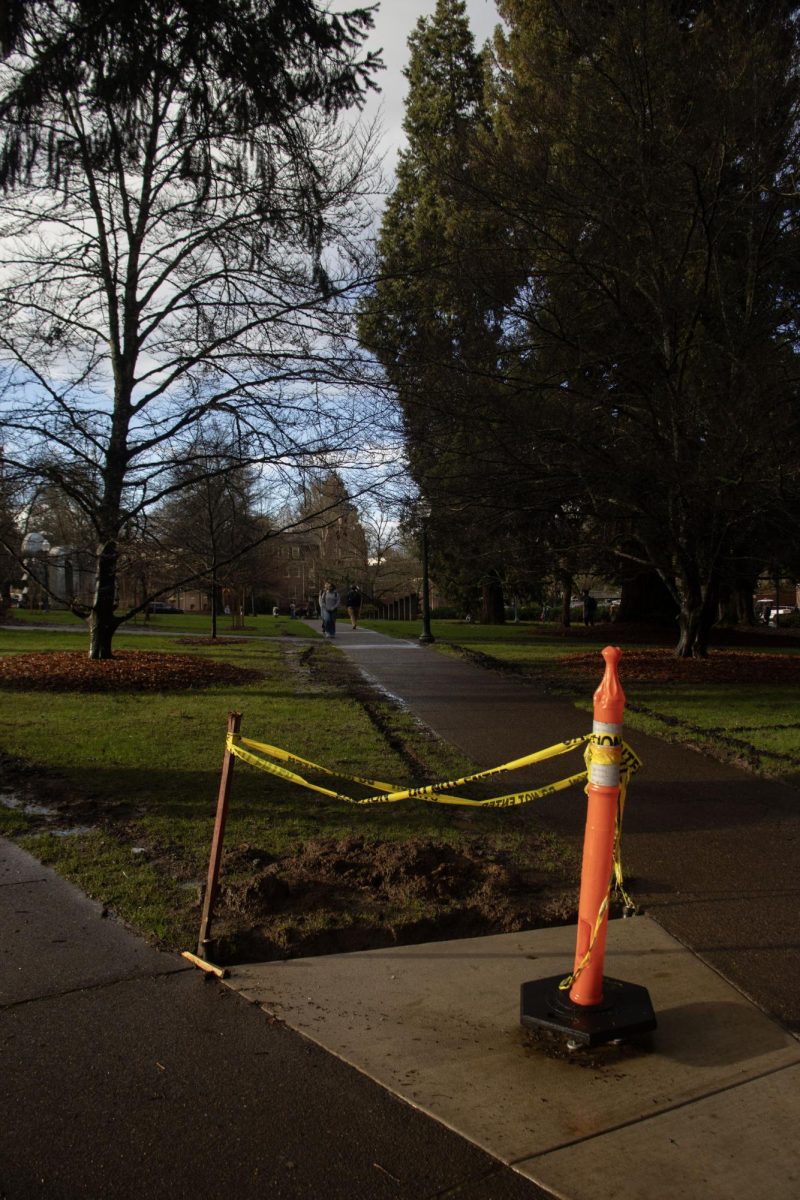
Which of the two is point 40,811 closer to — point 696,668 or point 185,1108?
point 185,1108

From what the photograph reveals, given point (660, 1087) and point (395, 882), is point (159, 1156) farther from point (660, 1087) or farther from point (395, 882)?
point (395, 882)

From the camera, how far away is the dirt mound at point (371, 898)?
4309mm

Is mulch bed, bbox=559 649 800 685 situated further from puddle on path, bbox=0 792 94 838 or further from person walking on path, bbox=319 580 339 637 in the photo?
puddle on path, bbox=0 792 94 838

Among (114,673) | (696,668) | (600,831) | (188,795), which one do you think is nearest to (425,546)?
(696,668)

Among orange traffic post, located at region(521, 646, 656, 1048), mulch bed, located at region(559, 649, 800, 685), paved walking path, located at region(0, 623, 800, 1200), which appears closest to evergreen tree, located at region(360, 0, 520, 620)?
mulch bed, located at region(559, 649, 800, 685)

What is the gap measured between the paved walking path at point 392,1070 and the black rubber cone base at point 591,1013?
85mm

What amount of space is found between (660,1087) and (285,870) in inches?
97.7

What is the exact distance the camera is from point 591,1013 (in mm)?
3393

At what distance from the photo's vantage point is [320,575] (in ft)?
212

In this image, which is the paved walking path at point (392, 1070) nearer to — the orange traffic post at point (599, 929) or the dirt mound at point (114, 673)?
the orange traffic post at point (599, 929)

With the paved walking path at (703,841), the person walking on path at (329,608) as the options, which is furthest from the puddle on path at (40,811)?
the person walking on path at (329,608)

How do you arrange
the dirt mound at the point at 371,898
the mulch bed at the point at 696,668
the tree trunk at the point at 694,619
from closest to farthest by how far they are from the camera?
the dirt mound at the point at 371,898 → the mulch bed at the point at 696,668 → the tree trunk at the point at 694,619

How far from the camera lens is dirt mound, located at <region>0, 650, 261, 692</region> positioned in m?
12.7

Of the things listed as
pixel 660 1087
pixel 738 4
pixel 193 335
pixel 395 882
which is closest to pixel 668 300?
pixel 738 4
